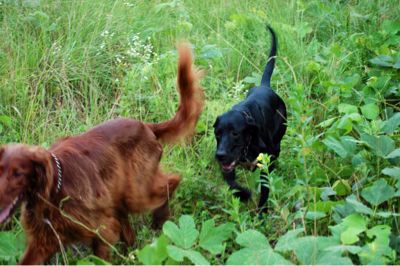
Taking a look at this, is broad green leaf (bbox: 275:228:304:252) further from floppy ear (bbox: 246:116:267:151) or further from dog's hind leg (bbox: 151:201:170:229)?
floppy ear (bbox: 246:116:267:151)

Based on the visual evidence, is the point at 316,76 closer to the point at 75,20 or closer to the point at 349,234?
the point at 75,20

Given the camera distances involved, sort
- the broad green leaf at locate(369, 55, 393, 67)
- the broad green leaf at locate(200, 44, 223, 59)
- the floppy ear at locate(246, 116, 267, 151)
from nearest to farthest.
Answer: the floppy ear at locate(246, 116, 267, 151) < the broad green leaf at locate(369, 55, 393, 67) < the broad green leaf at locate(200, 44, 223, 59)

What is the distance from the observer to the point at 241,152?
168 inches

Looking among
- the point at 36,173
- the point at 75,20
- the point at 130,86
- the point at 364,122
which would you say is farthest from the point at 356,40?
the point at 36,173

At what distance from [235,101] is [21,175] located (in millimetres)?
2372

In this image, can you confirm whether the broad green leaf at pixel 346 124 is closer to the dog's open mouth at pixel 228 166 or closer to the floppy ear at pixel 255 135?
the floppy ear at pixel 255 135

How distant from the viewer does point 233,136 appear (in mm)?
4191

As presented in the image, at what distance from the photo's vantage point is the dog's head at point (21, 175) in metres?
3.07

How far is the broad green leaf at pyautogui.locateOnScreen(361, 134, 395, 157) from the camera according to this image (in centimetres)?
383

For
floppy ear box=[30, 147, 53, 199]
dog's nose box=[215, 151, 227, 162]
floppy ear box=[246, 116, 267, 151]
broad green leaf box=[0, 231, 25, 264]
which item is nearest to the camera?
floppy ear box=[30, 147, 53, 199]

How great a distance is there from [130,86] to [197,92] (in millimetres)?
1280

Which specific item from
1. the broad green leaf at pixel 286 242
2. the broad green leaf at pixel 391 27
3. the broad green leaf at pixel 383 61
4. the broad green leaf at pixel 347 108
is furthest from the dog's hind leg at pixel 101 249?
the broad green leaf at pixel 391 27

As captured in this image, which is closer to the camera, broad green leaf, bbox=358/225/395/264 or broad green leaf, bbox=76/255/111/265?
broad green leaf, bbox=358/225/395/264

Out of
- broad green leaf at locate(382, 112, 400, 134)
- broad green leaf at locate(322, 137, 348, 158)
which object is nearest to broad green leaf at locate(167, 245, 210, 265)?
broad green leaf at locate(322, 137, 348, 158)
